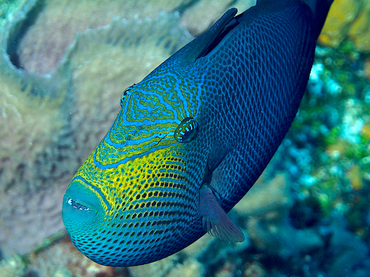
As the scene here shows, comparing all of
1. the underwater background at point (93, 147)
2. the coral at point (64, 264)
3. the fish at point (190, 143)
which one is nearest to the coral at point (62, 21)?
the underwater background at point (93, 147)

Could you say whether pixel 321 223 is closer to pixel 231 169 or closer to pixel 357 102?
pixel 357 102

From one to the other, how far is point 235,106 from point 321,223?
1.95m

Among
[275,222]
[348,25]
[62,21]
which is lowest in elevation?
[275,222]

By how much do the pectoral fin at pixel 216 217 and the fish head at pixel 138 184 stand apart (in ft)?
0.17

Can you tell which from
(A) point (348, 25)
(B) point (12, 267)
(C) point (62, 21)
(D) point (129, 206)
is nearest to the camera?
(D) point (129, 206)

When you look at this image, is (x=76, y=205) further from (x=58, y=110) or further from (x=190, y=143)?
(x=58, y=110)

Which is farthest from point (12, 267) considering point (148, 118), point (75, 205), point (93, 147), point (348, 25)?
point (348, 25)

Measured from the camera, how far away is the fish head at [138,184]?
860 mm

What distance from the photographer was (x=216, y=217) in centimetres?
103

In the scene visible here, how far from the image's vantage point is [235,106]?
112 centimetres

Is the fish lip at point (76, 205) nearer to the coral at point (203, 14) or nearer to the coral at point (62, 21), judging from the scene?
the coral at point (62, 21)

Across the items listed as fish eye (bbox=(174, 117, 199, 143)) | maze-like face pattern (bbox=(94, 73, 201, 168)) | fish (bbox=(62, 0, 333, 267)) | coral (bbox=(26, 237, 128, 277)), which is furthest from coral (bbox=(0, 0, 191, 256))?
fish eye (bbox=(174, 117, 199, 143))

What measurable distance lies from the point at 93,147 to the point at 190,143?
1.56m

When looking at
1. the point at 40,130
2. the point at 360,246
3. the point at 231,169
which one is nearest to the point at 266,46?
the point at 231,169
